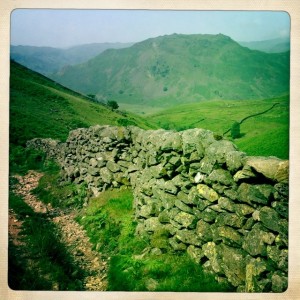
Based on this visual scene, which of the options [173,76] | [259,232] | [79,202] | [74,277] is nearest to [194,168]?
[259,232]

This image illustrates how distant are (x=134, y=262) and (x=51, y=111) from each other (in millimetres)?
10434

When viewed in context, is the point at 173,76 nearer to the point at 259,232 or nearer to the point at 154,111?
the point at 154,111

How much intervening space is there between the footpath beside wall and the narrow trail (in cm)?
83

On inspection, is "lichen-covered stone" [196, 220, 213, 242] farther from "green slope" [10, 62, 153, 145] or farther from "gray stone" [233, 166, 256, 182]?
"green slope" [10, 62, 153, 145]

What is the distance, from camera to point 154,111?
10094 mm

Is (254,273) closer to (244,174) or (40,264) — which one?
(244,174)

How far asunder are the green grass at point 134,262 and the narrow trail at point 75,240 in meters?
0.12

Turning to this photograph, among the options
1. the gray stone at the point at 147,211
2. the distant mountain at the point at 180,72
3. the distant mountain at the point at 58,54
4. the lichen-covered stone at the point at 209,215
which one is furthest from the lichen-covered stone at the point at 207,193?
the distant mountain at the point at 58,54

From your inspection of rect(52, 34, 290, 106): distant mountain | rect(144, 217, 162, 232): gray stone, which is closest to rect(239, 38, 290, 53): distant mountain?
rect(52, 34, 290, 106): distant mountain

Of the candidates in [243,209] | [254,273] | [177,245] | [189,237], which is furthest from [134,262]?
[243,209]

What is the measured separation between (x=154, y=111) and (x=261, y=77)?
13.7 feet

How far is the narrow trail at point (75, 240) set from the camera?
→ 5000 millimetres

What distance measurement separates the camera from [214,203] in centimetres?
462

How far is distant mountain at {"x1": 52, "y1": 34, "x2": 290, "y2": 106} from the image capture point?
630 cm
